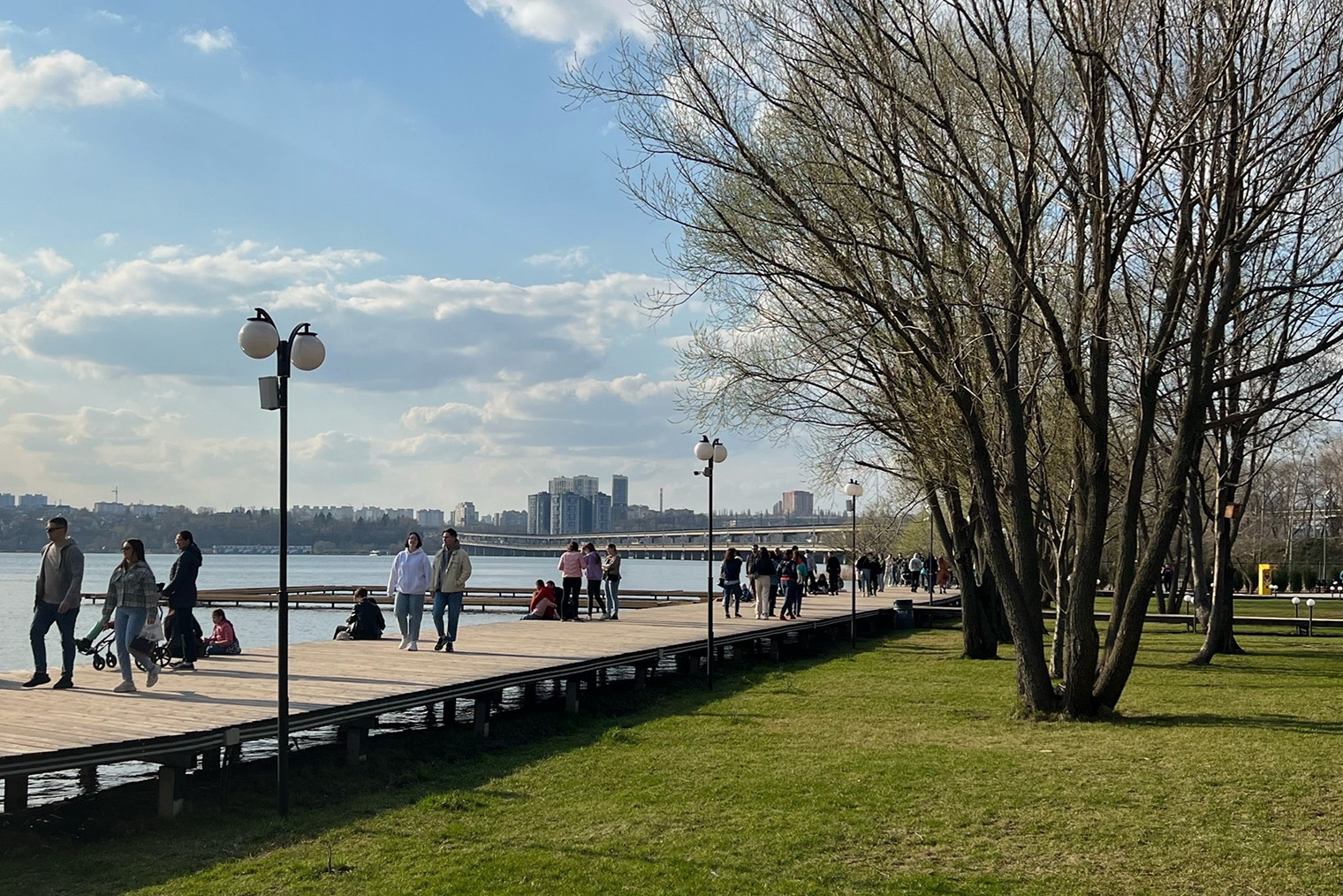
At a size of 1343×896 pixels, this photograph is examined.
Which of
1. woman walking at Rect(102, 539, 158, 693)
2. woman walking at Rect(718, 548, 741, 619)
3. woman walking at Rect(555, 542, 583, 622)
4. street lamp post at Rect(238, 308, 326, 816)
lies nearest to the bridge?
woman walking at Rect(718, 548, 741, 619)

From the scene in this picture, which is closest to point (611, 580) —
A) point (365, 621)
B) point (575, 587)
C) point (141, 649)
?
point (575, 587)

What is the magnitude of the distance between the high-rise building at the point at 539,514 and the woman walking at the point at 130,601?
135m

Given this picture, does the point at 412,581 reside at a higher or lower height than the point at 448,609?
higher

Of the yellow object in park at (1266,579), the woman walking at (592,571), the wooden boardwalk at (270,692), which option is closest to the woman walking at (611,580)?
the woman walking at (592,571)

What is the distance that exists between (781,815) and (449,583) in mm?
9580

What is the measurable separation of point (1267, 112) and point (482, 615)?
44489 millimetres

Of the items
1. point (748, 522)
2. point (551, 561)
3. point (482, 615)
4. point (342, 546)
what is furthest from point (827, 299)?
point (551, 561)

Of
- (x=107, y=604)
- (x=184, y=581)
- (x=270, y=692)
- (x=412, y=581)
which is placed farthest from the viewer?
(x=412, y=581)

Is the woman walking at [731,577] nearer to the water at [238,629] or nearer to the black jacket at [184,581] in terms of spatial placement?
the water at [238,629]

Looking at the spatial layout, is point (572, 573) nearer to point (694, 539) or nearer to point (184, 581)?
point (184, 581)

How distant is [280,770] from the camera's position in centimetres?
983

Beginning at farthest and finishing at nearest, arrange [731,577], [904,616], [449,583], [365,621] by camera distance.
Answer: [904,616] < [731,577] < [365,621] < [449,583]

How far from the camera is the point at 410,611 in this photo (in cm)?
1802

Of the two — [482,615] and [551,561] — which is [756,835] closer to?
[482,615]
